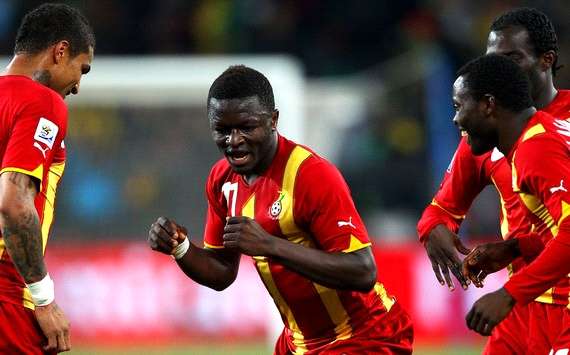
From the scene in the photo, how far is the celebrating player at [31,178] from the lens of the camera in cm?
508

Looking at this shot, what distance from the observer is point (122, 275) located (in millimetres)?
13102

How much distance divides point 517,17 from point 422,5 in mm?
12562

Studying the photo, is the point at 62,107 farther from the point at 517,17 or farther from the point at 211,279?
the point at 517,17

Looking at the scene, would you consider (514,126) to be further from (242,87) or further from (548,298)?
(242,87)

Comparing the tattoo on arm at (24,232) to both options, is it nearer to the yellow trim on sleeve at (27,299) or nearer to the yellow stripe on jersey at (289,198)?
the yellow trim on sleeve at (27,299)

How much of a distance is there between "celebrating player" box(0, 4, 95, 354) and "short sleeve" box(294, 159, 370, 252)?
121 centimetres

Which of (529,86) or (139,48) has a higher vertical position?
(139,48)

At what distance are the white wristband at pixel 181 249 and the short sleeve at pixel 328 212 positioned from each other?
71 cm

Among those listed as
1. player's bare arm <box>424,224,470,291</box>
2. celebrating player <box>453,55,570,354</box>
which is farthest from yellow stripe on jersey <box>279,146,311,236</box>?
player's bare arm <box>424,224,470,291</box>

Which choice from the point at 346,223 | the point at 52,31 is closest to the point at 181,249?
the point at 346,223

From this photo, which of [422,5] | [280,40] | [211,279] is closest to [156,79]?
[280,40]

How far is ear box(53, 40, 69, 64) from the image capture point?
219 inches

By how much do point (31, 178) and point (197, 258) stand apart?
1129 millimetres

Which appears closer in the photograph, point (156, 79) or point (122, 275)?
point (122, 275)
